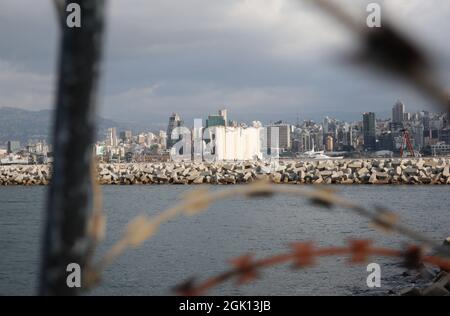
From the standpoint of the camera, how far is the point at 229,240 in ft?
48.0

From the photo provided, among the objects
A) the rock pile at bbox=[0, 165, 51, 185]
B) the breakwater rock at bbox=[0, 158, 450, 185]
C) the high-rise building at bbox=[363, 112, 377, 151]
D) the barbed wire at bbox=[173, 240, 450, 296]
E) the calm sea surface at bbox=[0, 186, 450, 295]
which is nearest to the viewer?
the barbed wire at bbox=[173, 240, 450, 296]

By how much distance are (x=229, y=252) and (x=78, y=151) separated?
12.4 meters

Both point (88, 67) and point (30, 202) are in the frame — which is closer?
point (88, 67)

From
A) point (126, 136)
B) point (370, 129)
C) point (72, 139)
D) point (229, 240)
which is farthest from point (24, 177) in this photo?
point (72, 139)

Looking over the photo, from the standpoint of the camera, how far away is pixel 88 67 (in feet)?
1.27

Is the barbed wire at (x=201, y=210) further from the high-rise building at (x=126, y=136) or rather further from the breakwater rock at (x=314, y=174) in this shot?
the high-rise building at (x=126, y=136)

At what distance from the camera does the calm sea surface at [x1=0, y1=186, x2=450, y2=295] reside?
9.13 meters

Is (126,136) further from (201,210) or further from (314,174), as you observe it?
(201,210)

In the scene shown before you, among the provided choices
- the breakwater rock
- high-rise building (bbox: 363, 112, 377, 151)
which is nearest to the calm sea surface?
high-rise building (bbox: 363, 112, 377, 151)

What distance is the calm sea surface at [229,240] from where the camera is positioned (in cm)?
913

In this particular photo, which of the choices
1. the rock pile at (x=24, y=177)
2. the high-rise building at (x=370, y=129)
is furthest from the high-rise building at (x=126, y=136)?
the high-rise building at (x=370, y=129)

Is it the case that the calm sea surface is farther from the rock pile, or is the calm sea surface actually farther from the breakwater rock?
the rock pile
